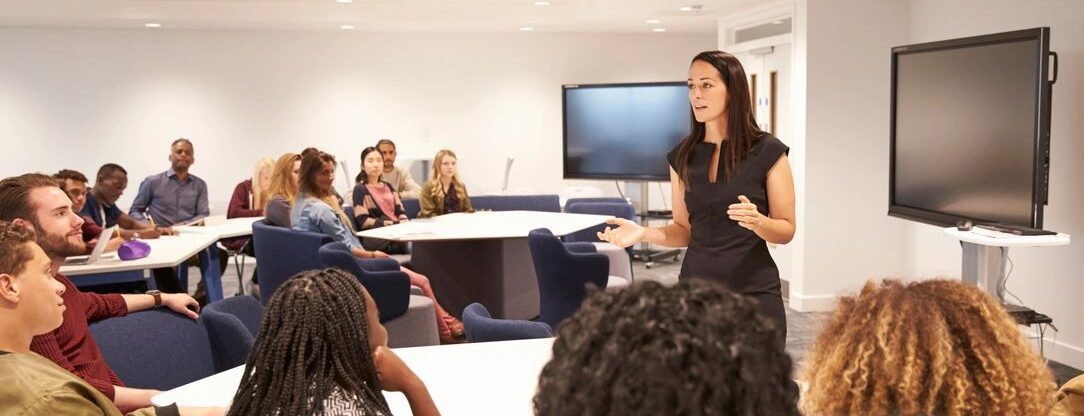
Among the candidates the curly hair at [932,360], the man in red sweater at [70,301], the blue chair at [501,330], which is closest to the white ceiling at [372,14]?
the man in red sweater at [70,301]

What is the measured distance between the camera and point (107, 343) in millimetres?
3100

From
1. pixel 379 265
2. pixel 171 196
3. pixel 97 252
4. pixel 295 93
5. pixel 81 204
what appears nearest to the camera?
pixel 97 252

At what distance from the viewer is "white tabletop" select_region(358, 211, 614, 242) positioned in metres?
6.30

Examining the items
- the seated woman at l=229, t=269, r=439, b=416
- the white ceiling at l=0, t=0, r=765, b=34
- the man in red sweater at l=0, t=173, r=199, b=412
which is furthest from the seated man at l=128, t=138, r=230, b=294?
the seated woman at l=229, t=269, r=439, b=416

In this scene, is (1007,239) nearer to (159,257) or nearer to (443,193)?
(443,193)

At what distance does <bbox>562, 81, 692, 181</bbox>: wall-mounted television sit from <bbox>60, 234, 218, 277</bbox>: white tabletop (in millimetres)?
5180

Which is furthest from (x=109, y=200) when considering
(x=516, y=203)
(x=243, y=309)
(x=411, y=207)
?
(x=243, y=309)

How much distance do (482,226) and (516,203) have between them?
75.9 inches

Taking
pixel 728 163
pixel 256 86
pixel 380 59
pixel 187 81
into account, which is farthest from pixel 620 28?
pixel 728 163

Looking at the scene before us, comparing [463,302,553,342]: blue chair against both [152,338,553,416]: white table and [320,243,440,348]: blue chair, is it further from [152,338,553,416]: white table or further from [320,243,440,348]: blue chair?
[320,243,440,348]: blue chair

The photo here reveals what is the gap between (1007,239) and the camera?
17.0ft

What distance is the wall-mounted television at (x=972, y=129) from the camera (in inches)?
204

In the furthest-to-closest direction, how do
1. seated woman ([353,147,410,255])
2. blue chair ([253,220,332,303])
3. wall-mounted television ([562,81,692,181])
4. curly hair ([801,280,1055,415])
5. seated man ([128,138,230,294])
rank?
wall-mounted television ([562,81,692,181]) → seated man ([128,138,230,294]) → seated woman ([353,147,410,255]) → blue chair ([253,220,332,303]) → curly hair ([801,280,1055,415])

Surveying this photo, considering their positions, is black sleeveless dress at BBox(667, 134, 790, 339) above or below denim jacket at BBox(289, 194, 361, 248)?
above
